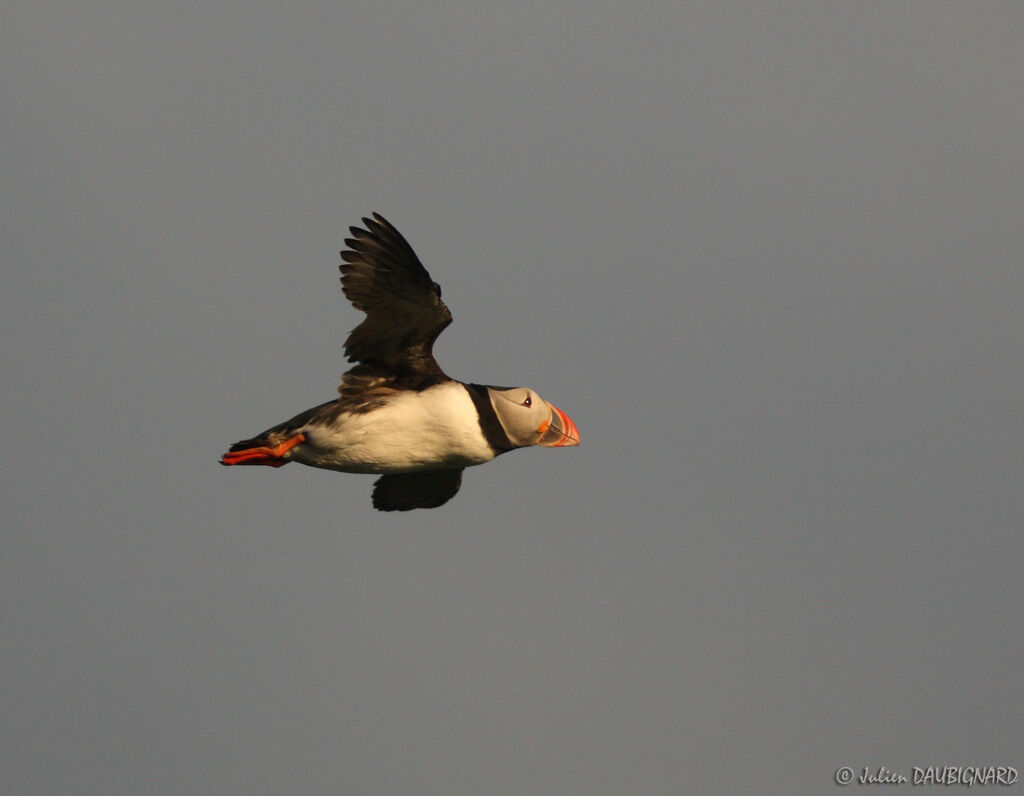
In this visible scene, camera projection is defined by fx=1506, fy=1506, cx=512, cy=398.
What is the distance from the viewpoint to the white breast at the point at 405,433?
14.7m

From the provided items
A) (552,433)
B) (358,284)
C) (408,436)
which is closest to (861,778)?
(552,433)

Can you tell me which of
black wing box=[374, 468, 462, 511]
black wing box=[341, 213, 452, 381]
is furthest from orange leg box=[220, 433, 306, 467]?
black wing box=[374, 468, 462, 511]

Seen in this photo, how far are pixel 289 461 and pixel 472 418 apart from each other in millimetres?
1907

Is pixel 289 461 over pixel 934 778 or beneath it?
over

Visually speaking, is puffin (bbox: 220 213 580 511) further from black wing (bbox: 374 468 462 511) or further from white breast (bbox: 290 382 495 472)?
black wing (bbox: 374 468 462 511)

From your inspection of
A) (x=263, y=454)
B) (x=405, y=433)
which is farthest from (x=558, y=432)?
(x=263, y=454)

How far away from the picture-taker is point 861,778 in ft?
59.5

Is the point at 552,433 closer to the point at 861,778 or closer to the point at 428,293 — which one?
the point at 428,293

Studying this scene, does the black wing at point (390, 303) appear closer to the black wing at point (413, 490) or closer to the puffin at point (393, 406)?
the puffin at point (393, 406)

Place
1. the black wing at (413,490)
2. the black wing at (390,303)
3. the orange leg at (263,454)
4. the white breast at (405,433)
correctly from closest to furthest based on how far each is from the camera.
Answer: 1. the black wing at (390,303)
2. the white breast at (405,433)
3. the orange leg at (263,454)
4. the black wing at (413,490)

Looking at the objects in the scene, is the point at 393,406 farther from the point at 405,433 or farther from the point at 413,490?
the point at 413,490

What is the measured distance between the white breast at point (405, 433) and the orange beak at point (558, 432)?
79 centimetres

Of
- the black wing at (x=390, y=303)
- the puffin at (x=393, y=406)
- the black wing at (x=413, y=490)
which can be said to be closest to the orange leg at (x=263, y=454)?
the puffin at (x=393, y=406)

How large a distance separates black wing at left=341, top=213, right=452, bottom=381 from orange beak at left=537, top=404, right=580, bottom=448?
1369mm
